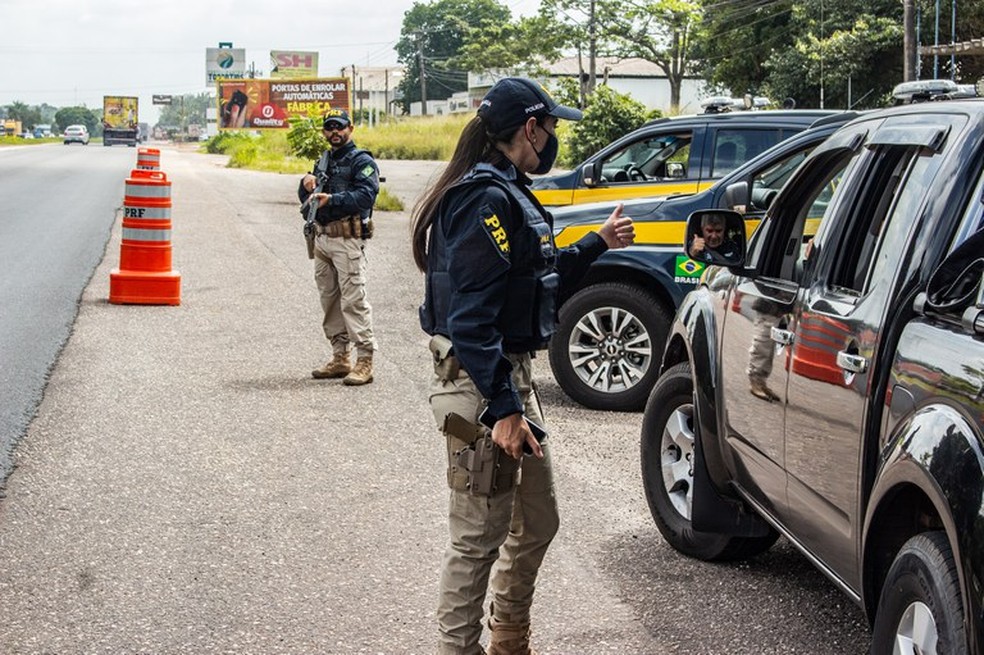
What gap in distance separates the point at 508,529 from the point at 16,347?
7578 mm

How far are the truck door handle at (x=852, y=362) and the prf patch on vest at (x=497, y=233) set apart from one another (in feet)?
3.23

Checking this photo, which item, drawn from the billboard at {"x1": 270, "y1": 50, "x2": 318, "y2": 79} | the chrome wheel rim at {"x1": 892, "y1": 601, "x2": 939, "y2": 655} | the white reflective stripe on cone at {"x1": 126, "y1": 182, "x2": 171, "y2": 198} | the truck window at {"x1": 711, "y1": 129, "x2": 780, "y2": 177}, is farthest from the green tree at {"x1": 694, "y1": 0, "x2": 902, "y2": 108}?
the billboard at {"x1": 270, "y1": 50, "x2": 318, "y2": 79}

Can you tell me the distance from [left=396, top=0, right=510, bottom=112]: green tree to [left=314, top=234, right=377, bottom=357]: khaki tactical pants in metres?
128

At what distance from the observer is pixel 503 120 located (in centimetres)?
405

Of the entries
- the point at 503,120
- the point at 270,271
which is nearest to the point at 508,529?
the point at 503,120

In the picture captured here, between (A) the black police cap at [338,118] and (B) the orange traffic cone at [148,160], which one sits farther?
(B) the orange traffic cone at [148,160]

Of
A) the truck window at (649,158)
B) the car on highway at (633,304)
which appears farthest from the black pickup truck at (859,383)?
the truck window at (649,158)

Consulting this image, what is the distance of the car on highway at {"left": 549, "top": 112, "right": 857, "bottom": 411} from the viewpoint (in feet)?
29.2

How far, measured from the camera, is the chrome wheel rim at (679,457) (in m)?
5.76

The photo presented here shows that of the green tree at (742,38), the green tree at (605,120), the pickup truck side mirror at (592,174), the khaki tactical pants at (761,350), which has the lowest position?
the khaki tactical pants at (761,350)

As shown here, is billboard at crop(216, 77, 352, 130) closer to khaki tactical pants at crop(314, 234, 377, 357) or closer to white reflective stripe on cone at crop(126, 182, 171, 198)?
white reflective stripe on cone at crop(126, 182, 171, 198)

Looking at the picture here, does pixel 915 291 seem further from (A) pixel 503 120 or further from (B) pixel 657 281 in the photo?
(B) pixel 657 281

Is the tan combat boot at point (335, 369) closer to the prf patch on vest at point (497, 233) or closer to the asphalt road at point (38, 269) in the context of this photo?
the asphalt road at point (38, 269)

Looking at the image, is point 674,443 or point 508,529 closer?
point 508,529
